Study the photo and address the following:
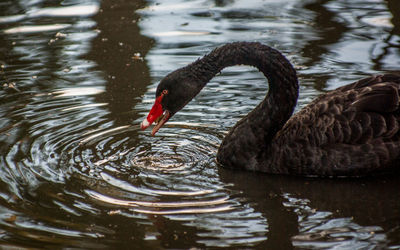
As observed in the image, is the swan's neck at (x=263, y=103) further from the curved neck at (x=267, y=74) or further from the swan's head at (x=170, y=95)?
the swan's head at (x=170, y=95)

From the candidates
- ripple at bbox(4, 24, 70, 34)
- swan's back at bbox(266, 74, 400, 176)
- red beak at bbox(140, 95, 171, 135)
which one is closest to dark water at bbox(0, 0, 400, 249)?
ripple at bbox(4, 24, 70, 34)

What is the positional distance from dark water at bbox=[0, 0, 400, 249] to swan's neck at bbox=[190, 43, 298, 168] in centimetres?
19

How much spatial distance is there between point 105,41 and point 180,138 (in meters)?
3.26

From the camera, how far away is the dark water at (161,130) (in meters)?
4.45

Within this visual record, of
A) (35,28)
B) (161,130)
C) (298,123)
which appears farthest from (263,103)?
(35,28)

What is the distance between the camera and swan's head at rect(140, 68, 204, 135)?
17.8ft

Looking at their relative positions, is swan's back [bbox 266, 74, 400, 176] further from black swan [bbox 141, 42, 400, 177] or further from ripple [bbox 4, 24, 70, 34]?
ripple [bbox 4, 24, 70, 34]

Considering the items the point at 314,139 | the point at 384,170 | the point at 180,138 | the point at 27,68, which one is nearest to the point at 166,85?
the point at 180,138

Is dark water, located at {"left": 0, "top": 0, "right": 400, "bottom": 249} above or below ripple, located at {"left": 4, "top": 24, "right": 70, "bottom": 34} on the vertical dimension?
below

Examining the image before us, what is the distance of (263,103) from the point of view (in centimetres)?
564

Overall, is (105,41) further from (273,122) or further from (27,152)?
(273,122)

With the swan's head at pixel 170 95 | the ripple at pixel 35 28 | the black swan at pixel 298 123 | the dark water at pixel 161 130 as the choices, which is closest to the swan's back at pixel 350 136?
the black swan at pixel 298 123

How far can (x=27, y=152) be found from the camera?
5.77 meters

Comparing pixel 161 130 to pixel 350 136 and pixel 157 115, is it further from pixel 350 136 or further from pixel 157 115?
pixel 350 136
